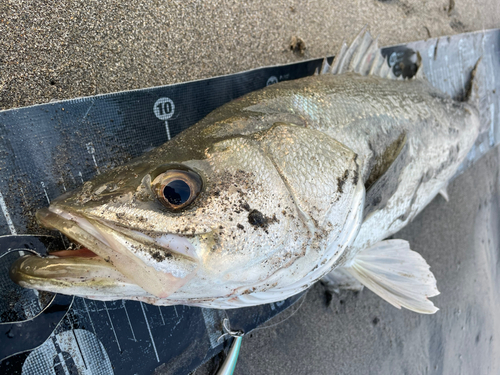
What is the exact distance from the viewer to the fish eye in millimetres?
885

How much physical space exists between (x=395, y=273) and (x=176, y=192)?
1.16 meters

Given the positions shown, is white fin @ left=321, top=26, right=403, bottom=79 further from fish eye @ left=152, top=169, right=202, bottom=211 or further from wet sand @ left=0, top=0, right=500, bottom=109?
fish eye @ left=152, top=169, right=202, bottom=211

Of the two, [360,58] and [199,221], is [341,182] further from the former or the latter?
A: [360,58]

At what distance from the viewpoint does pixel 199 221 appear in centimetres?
88

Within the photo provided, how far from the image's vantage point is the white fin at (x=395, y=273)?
4.97 ft

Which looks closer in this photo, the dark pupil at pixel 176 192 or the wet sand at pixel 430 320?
the dark pupil at pixel 176 192

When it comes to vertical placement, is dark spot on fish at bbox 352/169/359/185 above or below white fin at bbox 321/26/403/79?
below

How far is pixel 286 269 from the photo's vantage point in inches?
40.3

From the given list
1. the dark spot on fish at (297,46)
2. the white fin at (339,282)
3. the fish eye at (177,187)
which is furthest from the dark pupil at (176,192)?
the dark spot on fish at (297,46)

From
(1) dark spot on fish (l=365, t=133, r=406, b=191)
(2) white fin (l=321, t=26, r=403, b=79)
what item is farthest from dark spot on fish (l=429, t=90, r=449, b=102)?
(1) dark spot on fish (l=365, t=133, r=406, b=191)

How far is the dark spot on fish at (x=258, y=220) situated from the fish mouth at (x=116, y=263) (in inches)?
7.1

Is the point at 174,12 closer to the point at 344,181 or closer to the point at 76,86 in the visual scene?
the point at 76,86

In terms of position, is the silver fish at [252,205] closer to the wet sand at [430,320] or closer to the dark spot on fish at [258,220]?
the dark spot on fish at [258,220]

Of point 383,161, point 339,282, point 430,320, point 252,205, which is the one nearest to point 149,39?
point 252,205
